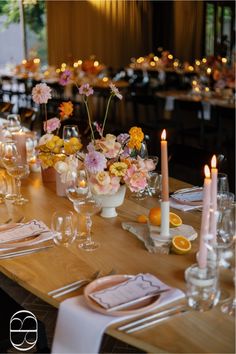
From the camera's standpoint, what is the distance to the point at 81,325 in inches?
57.5

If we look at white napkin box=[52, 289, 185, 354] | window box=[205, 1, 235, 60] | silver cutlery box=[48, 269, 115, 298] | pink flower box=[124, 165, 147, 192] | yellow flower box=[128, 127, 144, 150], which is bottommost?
white napkin box=[52, 289, 185, 354]

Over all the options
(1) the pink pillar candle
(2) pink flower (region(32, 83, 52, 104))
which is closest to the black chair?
(2) pink flower (region(32, 83, 52, 104))

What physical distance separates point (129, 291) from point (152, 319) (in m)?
0.15

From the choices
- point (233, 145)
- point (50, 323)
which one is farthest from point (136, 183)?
point (233, 145)

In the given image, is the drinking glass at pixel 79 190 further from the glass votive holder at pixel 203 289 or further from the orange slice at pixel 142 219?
the glass votive holder at pixel 203 289

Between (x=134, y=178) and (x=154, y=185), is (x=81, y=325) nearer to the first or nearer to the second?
(x=134, y=178)

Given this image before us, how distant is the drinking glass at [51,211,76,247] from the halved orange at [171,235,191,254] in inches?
14.6

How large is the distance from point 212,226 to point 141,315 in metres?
0.34

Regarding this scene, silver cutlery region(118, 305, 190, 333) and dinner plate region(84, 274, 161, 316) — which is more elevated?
dinner plate region(84, 274, 161, 316)

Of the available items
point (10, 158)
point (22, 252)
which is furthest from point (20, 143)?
point (22, 252)

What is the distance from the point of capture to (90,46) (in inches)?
495

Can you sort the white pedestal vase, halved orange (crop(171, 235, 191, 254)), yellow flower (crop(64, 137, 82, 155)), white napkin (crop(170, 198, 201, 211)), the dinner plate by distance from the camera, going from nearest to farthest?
the dinner plate
halved orange (crop(171, 235, 191, 254))
the white pedestal vase
white napkin (crop(170, 198, 201, 211))
yellow flower (crop(64, 137, 82, 155))

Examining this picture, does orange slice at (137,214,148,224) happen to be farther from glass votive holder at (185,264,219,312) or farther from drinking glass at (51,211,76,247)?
glass votive holder at (185,264,219,312)

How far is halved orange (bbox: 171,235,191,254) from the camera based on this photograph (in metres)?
1.85
